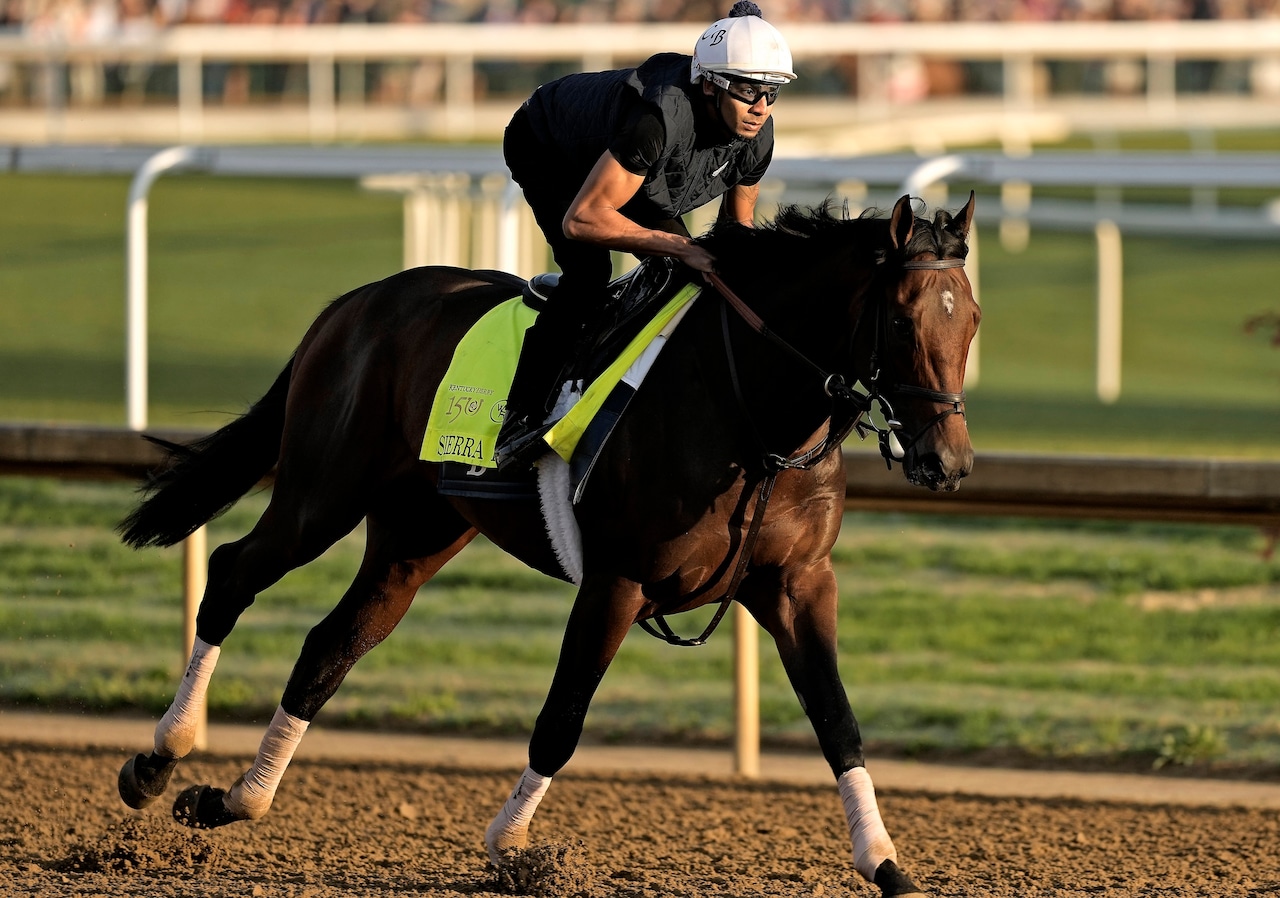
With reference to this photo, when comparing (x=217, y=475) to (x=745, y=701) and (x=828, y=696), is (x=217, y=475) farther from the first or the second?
(x=828, y=696)

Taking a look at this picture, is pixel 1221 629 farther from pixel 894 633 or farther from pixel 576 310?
pixel 576 310

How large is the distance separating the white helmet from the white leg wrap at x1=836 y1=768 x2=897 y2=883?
4.97ft

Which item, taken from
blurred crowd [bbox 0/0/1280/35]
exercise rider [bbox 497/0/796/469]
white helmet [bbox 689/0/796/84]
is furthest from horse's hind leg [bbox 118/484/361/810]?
blurred crowd [bbox 0/0/1280/35]

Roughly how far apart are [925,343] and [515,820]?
1.48 metres

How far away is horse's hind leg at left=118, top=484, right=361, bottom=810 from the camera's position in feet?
15.8

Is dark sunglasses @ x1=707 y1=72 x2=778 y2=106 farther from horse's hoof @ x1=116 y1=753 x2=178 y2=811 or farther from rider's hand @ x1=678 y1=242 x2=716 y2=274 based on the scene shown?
horse's hoof @ x1=116 y1=753 x2=178 y2=811

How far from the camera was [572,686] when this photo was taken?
163 inches

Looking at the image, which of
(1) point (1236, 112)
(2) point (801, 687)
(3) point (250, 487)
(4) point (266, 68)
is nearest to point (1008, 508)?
(2) point (801, 687)

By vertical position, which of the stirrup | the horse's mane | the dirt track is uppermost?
the horse's mane

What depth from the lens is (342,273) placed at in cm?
1602

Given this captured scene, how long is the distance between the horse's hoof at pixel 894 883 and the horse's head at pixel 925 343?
841mm

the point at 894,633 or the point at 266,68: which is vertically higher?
the point at 266,68

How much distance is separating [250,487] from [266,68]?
513 inches

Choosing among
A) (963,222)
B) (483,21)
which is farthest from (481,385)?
(483,21)
